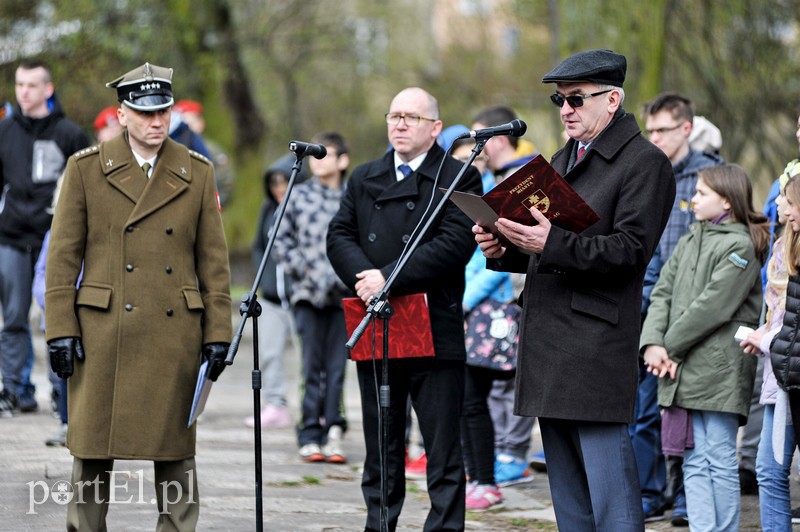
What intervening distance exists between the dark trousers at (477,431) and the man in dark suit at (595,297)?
2.45m

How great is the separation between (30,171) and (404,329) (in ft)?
14.8

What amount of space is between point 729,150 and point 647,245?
12945mm

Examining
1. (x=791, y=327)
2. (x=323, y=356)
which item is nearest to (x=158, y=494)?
(x=791, y=327)

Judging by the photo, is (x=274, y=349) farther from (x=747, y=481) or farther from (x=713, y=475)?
(x=713, y=475)

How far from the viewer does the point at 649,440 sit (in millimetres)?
7430

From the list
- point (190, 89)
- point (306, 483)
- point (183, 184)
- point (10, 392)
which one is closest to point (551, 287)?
point (183, 184)

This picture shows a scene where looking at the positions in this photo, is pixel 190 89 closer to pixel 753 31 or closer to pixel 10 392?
pixel 753 31

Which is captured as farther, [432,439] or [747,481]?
[747,481]

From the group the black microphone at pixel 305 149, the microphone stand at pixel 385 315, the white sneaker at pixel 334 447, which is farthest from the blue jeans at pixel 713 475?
the white sneaker at pixel 334 447

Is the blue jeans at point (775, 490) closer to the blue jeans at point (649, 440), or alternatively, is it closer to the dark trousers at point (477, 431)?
the blue jeans at point (649, 440)

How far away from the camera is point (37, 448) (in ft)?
27.7

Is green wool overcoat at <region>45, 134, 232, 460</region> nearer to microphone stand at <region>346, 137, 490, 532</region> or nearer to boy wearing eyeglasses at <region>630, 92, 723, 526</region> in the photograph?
microphone stand at <region>346, 137, 490, 532</region>

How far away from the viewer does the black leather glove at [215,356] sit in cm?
571
